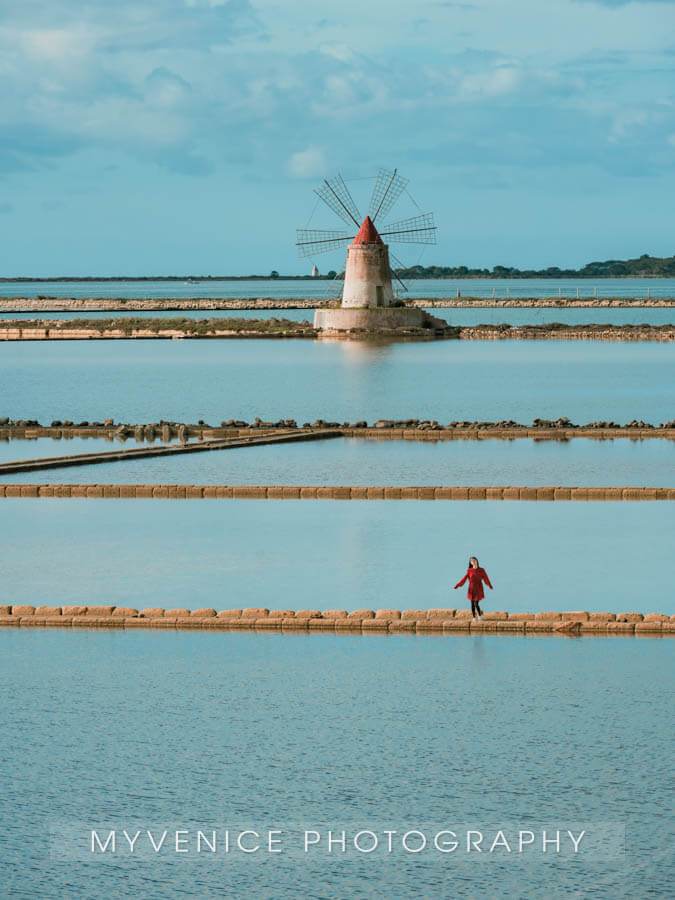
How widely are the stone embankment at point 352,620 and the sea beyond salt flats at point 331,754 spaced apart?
124mm

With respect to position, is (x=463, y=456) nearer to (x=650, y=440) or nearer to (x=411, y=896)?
(x=650, y=440)

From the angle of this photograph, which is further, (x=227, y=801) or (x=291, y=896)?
(x=227, y=801)

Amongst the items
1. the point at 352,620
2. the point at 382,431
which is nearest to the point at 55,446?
the point at 382,431

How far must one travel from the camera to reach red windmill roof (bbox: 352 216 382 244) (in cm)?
5991

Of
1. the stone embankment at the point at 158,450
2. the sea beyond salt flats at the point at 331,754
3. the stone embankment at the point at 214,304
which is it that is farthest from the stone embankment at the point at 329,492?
the stone embankment at the point at 214,304

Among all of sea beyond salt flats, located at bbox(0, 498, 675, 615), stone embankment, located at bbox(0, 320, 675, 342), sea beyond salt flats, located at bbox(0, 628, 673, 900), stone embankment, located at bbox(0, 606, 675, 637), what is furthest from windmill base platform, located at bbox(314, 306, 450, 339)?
sea beyond salt flats, located at bbox(0, 628, 673, 900)

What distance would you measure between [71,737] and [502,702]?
9.25ft

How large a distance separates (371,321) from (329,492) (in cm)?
4307

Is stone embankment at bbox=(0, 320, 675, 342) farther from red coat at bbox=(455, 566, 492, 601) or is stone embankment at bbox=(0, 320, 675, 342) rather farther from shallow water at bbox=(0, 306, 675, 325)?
red coat at bbox=(455, 566, 492, 601)

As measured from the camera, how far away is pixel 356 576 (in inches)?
538

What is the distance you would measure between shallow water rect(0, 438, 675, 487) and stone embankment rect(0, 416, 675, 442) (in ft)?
2.06

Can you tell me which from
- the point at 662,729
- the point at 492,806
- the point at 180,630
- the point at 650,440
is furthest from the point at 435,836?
the point at 650,440

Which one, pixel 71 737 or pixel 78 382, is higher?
pixel 78 382


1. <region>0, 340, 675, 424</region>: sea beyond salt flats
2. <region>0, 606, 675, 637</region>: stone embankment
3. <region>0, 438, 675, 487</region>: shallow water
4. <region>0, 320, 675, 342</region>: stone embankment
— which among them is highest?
<region>0, 320, 675, 342</region>: stone embankment
